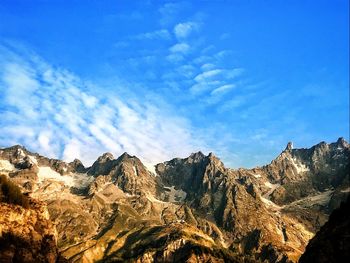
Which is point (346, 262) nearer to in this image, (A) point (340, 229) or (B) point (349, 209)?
(A) point (340, 229)

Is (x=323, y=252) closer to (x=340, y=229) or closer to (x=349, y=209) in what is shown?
(x=340, y=229)

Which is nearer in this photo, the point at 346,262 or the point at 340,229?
the point at 346,262

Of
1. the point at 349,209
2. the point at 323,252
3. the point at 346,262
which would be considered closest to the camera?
the point at 346,262

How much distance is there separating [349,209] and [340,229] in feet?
47.9

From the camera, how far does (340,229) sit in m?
189

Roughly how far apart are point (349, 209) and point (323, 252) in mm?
23834

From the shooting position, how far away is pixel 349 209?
655 ft

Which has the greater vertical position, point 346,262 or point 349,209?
point 349,209

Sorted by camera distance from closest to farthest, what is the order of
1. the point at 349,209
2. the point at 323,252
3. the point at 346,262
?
the point at 346,262
the point at 323,252
the point at 349,209

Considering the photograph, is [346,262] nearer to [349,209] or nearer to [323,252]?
[323,252]

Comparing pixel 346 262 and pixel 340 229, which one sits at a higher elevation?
pixel 340 229

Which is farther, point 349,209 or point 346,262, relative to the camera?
point 349,209

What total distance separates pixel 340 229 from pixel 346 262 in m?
23.0

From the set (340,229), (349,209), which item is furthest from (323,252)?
(349,209)
